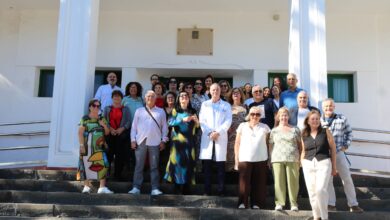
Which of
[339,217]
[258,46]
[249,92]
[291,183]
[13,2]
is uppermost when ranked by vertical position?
[13,2]

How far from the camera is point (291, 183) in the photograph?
511 centimetres

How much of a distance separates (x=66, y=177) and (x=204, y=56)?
4.52m

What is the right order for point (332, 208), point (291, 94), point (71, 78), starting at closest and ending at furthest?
1. point (332, 208)
2. point (291, 94)
3. point (71, 78)

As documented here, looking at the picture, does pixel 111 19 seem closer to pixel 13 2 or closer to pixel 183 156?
pixel 13 2

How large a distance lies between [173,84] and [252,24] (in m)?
3.37

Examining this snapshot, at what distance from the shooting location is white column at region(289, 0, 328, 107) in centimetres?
648

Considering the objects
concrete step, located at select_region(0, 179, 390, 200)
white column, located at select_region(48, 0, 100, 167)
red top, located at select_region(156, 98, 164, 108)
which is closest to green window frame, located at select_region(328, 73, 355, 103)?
concrete step, located at select_region(0, 179, 390, 200)

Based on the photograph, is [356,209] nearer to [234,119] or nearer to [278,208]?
[278,208]

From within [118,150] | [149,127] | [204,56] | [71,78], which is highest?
[204,56]

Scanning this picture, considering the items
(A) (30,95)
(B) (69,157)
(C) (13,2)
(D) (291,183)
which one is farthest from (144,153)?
(C) (13,2)

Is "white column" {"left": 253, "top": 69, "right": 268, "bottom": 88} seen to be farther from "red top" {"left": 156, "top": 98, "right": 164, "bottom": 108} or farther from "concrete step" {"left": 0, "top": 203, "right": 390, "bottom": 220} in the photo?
"concrete step" {"left": 0, "top": 203, "right": 390, "bottom": 220}

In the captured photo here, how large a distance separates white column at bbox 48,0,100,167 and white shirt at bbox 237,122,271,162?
2.75m

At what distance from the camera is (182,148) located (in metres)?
5.72

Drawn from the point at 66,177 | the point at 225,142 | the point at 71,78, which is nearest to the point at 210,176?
the point at 225,142
